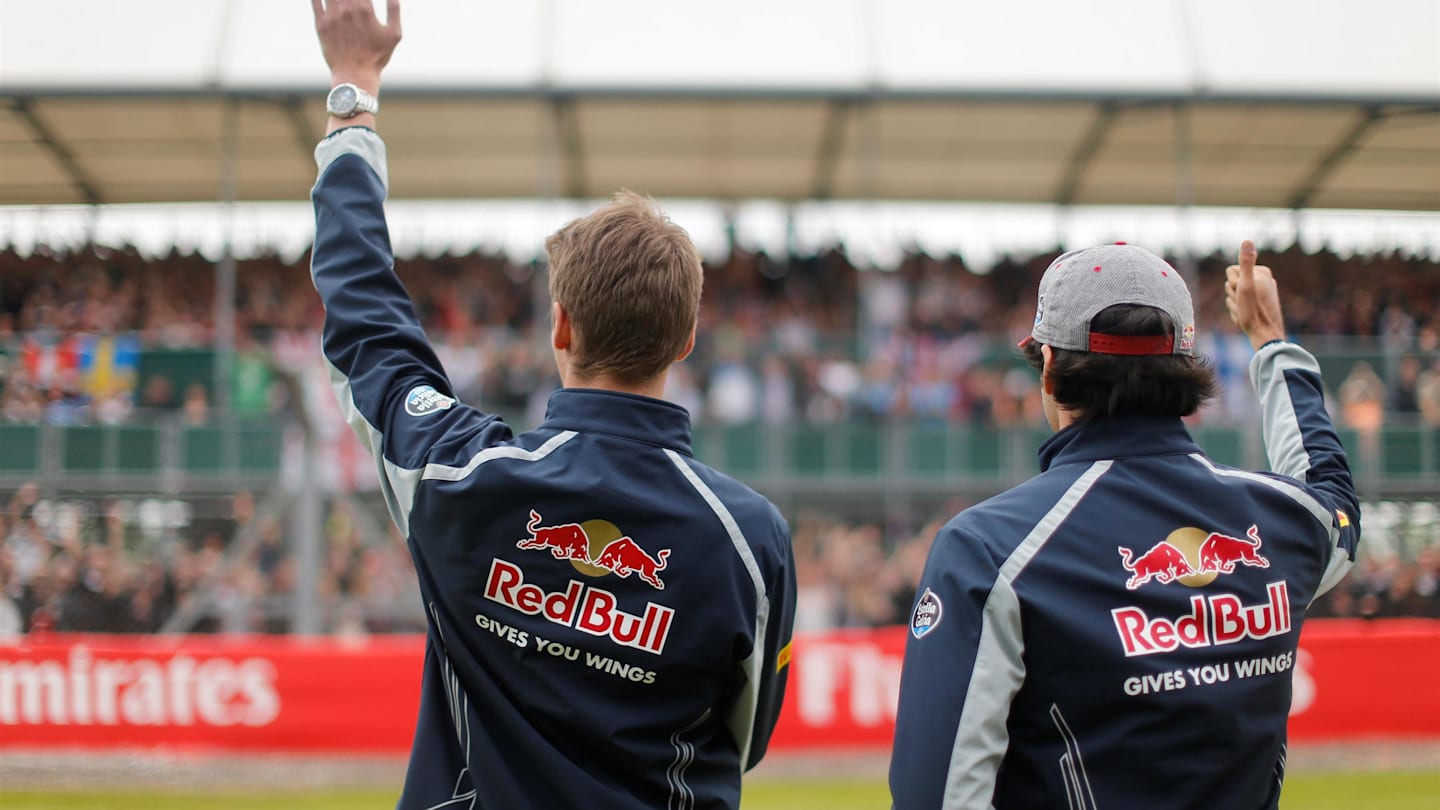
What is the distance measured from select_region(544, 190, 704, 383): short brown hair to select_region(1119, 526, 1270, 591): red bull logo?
833 millimetres

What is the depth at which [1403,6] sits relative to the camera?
14.0m

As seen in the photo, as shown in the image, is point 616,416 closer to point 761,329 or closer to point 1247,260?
point 1247,260

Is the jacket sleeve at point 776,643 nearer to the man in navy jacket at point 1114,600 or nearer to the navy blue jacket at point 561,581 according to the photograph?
the navy blue jacket at point 561,581

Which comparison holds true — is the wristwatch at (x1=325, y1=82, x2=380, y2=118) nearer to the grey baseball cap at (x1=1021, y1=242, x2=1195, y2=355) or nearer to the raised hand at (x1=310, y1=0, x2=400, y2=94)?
the raised hand at (x1=310, y1=0, x2=400, y2=94)

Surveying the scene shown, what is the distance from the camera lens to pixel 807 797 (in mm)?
8703

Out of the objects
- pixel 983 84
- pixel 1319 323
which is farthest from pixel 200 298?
pixel 1319 323

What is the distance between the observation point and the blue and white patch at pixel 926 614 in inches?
78.7

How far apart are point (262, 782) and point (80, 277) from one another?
28.7 feet

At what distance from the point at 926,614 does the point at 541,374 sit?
12.0m

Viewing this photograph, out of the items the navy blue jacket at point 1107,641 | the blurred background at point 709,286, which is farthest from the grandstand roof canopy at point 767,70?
the navy blue jacket at point 1107,641

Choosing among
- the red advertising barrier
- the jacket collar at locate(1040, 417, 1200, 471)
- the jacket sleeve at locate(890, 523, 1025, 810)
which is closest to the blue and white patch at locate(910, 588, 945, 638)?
the jacket sleeve at locate(890, 523, 1025, 810)

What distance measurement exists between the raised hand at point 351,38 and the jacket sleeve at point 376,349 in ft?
0.48

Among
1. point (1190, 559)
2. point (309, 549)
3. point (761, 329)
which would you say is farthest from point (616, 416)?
point (761, 329)

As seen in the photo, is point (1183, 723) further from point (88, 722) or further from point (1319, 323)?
point (1319, 323)
